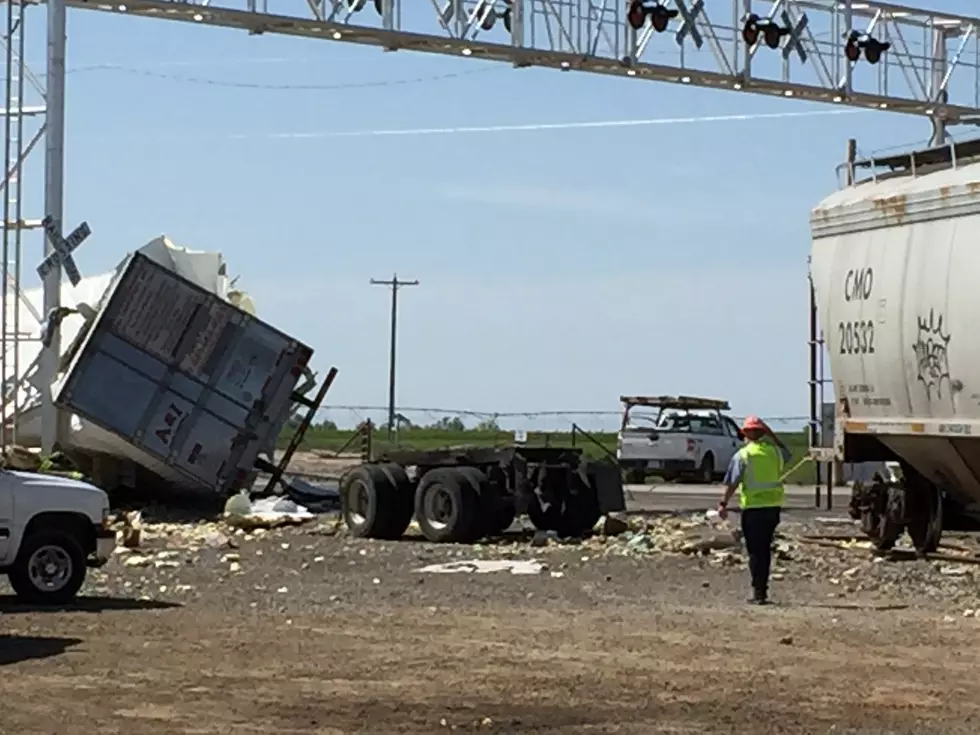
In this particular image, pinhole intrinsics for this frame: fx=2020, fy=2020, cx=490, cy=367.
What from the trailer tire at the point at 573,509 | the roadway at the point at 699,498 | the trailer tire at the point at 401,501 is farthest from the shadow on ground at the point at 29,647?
the roadway at the point at 699,498

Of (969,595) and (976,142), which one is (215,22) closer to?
(976,142)

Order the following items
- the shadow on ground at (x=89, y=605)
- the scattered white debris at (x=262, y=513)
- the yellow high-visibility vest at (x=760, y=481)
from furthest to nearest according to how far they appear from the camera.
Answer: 1. the scattered white debris at (x=262, y=513)
2. the yellow high-visibility vest at (x=760, y=481)
3. the shadow on ground at (x=89, y=605)

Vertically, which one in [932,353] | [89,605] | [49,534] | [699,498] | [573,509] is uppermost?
[932,353]

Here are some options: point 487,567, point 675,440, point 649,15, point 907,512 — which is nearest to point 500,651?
point 487,567

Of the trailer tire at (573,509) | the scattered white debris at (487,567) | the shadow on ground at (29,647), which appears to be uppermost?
the trailer tire at (573,509)

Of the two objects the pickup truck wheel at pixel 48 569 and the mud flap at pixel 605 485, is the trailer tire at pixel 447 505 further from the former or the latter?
the pickup truck wheel at pixel 48 569

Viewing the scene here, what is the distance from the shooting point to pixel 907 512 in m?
22.0

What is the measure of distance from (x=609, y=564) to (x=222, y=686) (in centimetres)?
1029

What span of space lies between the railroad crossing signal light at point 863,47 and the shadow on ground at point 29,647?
26.4 meters

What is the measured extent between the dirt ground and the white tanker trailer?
101 cm

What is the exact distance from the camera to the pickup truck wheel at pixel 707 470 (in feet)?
146

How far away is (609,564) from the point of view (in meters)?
21.8

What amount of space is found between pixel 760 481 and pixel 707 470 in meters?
27.1

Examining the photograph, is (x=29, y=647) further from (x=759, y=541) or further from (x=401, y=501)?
(x=401, y=501)
